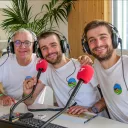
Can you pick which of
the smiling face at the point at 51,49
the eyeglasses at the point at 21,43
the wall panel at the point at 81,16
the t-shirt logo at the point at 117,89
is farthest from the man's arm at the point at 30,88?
the wall panel at the point at 81,16

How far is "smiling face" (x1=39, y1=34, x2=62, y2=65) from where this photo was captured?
1570 millimetres

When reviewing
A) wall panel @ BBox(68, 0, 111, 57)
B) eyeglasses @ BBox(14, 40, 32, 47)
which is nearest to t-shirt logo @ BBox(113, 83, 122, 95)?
eyeglasses @ BBox(14, 40, 32, 47)

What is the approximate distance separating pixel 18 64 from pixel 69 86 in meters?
0.55

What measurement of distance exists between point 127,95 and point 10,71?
0.98 m

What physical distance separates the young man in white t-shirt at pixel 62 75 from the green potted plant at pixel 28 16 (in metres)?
1.89

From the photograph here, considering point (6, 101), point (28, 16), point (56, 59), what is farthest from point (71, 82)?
point (28, 16)

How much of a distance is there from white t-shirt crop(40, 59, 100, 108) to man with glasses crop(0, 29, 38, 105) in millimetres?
298

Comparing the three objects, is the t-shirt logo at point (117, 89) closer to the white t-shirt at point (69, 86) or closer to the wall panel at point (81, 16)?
the white t-shirt at point (69, 86)

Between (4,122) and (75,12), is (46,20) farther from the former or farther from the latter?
(4,122)

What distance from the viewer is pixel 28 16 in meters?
3.78

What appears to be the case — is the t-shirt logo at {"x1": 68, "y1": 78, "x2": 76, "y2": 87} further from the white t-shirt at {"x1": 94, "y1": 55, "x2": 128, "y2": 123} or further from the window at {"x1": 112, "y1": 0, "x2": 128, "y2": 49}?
the window at {"x1": 112, "y1": 0, "x2": 128, "y2": 49}

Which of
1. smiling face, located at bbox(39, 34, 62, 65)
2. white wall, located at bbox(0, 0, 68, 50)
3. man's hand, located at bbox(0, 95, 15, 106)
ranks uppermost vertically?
white wall, located at bbox(0, 0, 68, 50)

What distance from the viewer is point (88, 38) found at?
145 cm

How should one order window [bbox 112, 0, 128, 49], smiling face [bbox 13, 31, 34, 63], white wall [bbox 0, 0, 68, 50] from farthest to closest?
white wall [bbox 0, 0, 68, 50], window [bbox 112, 0, 128, 49], smiling face [bbox 13, 31, 34, 63]
